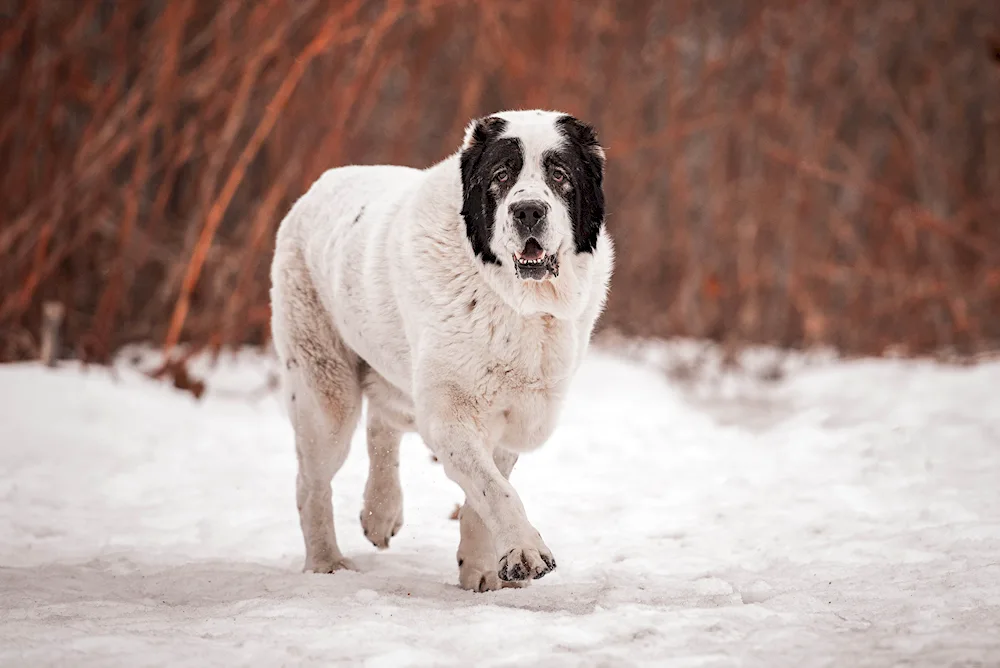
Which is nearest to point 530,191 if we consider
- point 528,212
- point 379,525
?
point 528,212

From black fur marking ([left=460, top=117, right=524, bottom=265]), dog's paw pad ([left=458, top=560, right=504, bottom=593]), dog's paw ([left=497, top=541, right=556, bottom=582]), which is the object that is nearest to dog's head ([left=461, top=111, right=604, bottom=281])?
black fur marking ([left=460, top=117, right=524, bottom=265])

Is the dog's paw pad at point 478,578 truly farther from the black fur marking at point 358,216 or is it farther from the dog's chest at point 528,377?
the black fur marking at point 358,216

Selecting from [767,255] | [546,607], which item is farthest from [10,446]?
[767,255]

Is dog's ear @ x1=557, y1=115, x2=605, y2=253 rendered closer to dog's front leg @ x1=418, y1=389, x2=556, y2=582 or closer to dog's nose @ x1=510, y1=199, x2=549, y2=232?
dog's nose @ x1=510, y1=199, x2=549, y2=232

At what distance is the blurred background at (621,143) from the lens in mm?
8492

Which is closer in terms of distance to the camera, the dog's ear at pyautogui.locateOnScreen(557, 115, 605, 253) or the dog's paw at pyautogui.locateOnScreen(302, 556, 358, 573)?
the dog's ear at pyautogui.locateOnScreen(557, 115, 605, 253)

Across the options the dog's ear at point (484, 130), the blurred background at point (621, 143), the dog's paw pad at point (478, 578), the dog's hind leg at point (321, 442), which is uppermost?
the blurred background at point (621, 143)

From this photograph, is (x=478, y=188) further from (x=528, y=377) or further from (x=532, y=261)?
(x=528, y=377)

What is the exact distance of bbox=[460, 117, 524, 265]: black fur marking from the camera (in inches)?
152

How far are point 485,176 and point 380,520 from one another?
1.70 meters

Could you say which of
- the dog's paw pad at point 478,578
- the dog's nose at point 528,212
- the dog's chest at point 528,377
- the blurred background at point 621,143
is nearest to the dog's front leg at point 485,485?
the dog's chest at point 528,377

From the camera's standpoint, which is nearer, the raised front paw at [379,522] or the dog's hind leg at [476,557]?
the dog's hind leg at [476,557]

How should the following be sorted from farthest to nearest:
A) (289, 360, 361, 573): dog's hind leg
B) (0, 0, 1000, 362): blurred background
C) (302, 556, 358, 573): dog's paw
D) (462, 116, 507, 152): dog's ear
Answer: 1. (0, 0, 1000, 362): blurred background
2. (289, 360, 361, 573): dog's hind leg
3. (302, 556, 358, 573): dog's paw
4. (462, 116, 507, 152): dog's ear

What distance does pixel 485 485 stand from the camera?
11.8ft
